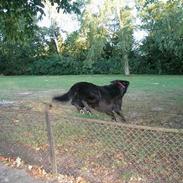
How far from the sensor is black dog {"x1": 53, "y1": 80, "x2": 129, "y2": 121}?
9.25 meters

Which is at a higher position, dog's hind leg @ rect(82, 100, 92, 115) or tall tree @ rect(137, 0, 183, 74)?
tall tree @ rect(137, 0, 183, 74)

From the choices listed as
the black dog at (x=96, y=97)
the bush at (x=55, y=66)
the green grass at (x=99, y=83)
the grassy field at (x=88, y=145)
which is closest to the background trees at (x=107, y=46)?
the bush at (x=55, y=66)

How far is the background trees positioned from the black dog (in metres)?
19.6

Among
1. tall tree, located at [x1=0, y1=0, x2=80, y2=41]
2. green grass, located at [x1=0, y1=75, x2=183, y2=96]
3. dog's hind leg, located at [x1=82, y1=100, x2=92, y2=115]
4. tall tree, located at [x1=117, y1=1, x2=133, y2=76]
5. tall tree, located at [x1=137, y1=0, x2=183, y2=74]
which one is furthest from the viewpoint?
tall tree, located at [x1=117, y1=1, x2=133, y2=76]

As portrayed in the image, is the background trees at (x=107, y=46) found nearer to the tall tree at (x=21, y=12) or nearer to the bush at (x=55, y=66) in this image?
the bush at (x=55, y=66)

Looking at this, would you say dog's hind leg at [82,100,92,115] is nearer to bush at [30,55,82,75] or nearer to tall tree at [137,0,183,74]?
tall tree at [137,0,183,74]

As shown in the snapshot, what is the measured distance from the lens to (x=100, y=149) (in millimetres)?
6480

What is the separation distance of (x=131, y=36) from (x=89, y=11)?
4269 mm

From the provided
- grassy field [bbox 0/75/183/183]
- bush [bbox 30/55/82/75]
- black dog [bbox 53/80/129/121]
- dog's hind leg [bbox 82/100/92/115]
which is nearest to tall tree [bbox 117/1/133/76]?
bush [bbox 30/55/82/75]

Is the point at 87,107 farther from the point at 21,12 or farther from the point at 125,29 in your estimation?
the point at 125,29

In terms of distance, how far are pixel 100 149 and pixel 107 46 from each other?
35.2m

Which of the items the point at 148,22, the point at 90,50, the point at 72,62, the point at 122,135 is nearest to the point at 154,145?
the point at 122,135

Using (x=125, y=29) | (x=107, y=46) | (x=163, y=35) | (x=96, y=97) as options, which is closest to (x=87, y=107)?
(x=96, y=97)

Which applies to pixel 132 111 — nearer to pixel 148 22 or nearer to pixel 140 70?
pixel 148 22
